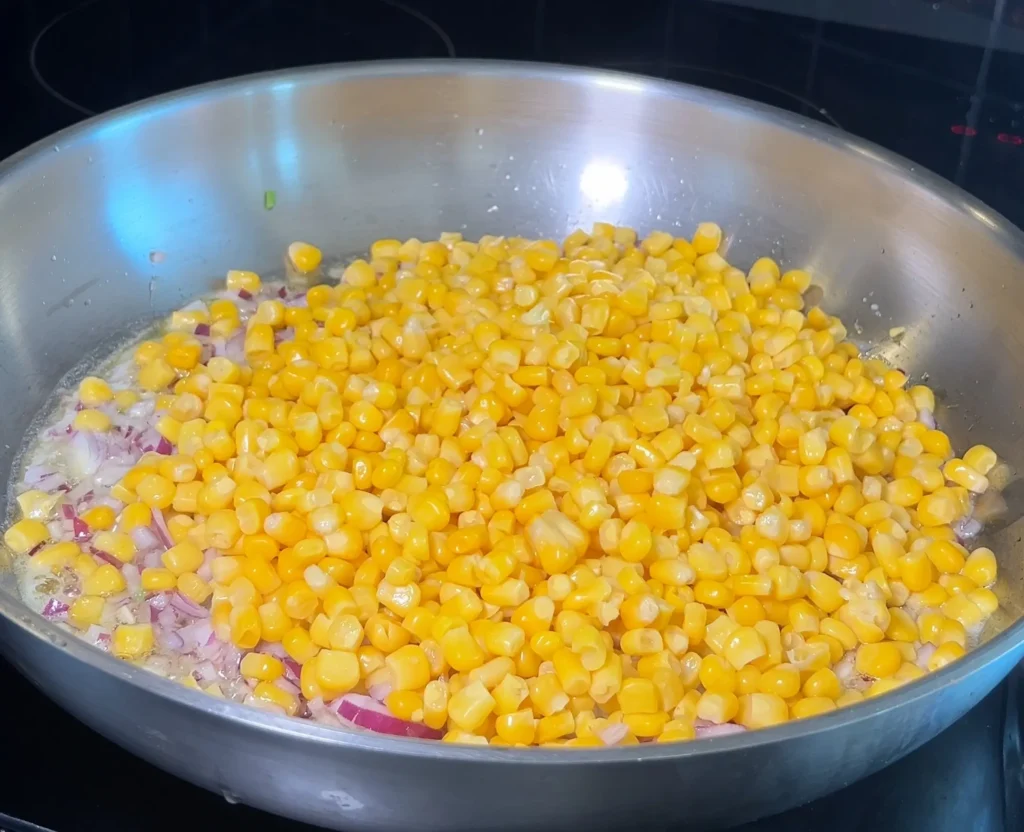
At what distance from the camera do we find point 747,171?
181cm

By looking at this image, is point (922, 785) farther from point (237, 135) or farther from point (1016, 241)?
point (237, 135)

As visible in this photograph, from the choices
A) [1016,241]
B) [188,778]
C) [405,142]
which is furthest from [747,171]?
[188,778]

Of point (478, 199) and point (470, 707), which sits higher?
point (478, 199)

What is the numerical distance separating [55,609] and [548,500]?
0.63 m

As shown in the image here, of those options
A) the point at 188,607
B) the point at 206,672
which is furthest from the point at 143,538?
the point at 206,672

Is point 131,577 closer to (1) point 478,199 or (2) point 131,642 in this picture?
(2) point 131,642

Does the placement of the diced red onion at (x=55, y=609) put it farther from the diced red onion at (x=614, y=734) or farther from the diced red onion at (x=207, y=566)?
the diced red onion at (x=614, y=734)

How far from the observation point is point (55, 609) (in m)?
1.29

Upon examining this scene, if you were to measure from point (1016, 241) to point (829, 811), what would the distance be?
2.93 feet

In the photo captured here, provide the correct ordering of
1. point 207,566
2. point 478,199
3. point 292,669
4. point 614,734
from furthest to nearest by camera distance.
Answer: point 478,199, point 207,566, point 292,669, point 614,734

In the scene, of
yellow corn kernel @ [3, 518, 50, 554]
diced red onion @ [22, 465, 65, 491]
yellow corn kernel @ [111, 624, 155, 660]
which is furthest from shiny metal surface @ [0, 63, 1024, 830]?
yellow corn kernel @ [111, 624, 155, 660]

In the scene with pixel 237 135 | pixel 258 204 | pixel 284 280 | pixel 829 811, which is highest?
pixel 237 135

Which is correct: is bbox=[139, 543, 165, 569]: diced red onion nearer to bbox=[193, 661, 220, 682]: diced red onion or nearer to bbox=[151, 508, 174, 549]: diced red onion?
bbox=[151, 508, 174, 549]: diced red onion

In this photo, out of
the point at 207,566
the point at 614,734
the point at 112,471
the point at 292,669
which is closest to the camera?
the point at 614,734
